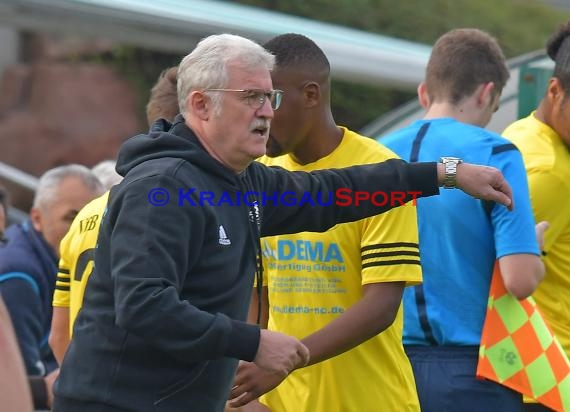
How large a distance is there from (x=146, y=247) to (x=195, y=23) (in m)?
6.75

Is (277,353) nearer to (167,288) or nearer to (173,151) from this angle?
(167,288)

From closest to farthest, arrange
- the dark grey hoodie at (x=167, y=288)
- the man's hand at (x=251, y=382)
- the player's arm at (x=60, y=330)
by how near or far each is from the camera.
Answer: the dark grey hoodie at (x=167, y=288)
the man's hand at (x=251, y=382)
the player's arm at (x=60, y=330)

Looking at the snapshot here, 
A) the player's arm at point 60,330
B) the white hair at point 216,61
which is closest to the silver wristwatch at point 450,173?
the white hair at point 216,61

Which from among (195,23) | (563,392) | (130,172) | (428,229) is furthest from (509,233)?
(195,23)

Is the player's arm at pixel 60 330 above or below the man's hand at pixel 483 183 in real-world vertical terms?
below

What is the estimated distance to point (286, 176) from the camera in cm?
428

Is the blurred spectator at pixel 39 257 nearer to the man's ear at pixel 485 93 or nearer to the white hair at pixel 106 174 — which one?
the white hair at pixel 106 174

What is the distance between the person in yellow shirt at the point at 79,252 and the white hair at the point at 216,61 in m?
0.79

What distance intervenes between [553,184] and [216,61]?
1.72m

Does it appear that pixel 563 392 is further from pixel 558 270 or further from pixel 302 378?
pixel 302 378

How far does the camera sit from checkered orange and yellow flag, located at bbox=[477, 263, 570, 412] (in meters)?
4.77

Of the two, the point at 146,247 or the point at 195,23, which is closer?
the point at 146,247

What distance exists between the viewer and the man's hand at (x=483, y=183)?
165 inches

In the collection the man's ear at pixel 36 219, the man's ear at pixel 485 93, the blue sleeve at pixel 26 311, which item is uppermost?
the man's ear at pixel 485 93
